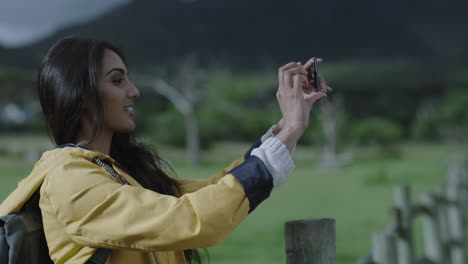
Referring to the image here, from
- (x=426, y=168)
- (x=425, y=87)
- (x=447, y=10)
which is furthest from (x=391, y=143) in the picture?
(x=447, y=10)

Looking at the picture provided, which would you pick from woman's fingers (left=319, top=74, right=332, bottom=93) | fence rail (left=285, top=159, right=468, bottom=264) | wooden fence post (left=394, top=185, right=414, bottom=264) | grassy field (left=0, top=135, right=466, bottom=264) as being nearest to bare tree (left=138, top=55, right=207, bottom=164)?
grassy field (left=0, top=135, right=466, bottom=264)

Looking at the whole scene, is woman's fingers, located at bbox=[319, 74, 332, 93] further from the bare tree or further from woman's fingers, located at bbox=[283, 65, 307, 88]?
the bare tree

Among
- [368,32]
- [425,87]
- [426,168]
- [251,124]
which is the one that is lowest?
[426,168]

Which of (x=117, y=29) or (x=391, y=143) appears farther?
(x=391, y=143)

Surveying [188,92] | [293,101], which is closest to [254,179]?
[293,101]

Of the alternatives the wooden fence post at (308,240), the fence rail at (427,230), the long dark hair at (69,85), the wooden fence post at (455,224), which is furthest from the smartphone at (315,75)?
the wooden fence post at (455,224)

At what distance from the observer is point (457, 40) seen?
10406mm

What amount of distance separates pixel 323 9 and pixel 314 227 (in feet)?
32.8

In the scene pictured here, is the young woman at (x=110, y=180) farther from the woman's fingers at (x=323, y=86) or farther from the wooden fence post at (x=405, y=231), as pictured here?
the wooden fence post at (x=405, y=231)

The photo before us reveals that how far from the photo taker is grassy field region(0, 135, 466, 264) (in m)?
3.28

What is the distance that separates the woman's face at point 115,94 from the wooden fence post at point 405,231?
1343mm

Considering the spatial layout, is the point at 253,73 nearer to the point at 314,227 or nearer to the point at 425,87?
the point at 425,87

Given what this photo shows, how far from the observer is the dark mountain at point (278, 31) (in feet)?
23.8

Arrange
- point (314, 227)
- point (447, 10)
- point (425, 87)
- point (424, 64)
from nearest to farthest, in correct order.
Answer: point (314, 227)
point (425, 87)
point (424, 64)
point (447, 10)
